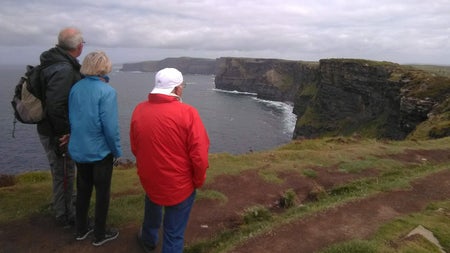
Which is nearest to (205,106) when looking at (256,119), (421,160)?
(256,119)

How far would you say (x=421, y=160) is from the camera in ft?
58.7

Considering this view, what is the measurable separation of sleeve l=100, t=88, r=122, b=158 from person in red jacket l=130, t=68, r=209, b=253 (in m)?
0.66

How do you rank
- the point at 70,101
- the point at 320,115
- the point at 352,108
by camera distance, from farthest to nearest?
the point at 320,115
the point at 352,108
the point at 70,101

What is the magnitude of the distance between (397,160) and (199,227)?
467 inches

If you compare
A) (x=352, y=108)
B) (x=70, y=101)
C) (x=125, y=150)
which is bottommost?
(x=125, y=150)

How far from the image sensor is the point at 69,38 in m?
7.59

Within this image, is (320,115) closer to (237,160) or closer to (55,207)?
(237,160)

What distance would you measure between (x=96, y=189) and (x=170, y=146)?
7.46 feet

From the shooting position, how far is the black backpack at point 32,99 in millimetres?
7660

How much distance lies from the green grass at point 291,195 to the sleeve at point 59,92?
3010 mm

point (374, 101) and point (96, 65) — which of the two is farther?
point (374, 101)

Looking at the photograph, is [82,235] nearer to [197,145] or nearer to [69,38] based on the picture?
[197,145]

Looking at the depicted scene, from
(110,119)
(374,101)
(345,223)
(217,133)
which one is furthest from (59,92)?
(217,133)

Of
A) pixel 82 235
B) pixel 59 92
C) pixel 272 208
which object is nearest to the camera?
pixel 59 92
